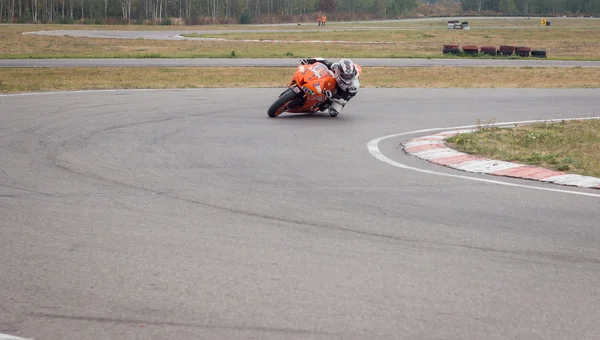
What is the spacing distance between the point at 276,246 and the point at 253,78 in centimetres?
1998

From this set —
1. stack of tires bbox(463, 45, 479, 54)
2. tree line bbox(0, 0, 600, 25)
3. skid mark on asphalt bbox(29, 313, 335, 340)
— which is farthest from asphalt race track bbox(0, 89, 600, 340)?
tree line bbox(0, 0, 600, 25)

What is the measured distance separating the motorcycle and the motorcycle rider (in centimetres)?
13

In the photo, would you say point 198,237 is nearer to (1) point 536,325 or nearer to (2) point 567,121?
(1) point 536,325

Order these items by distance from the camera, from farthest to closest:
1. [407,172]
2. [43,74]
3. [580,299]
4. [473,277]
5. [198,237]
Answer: [43,74] → [407,172] → [198,237] → [473,277] → [580,299]

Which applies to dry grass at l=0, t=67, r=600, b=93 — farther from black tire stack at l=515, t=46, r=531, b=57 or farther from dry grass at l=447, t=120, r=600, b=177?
dry grass at l=447, t=120, r=600, b=177

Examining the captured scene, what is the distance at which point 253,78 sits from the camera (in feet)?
83.7

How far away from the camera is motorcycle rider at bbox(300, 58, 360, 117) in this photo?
1496 centimetres

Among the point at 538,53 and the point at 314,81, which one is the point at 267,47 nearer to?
the point at 538,53

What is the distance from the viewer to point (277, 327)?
431 cm

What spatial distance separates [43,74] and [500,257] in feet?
71.7

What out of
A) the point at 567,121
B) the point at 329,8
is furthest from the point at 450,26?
the point at 567,121

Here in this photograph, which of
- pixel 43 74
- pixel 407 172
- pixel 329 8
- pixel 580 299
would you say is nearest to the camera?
pixel 580 299

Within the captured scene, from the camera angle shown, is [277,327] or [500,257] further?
[500,257]

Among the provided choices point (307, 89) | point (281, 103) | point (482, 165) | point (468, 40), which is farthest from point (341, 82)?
point (468, 40)
